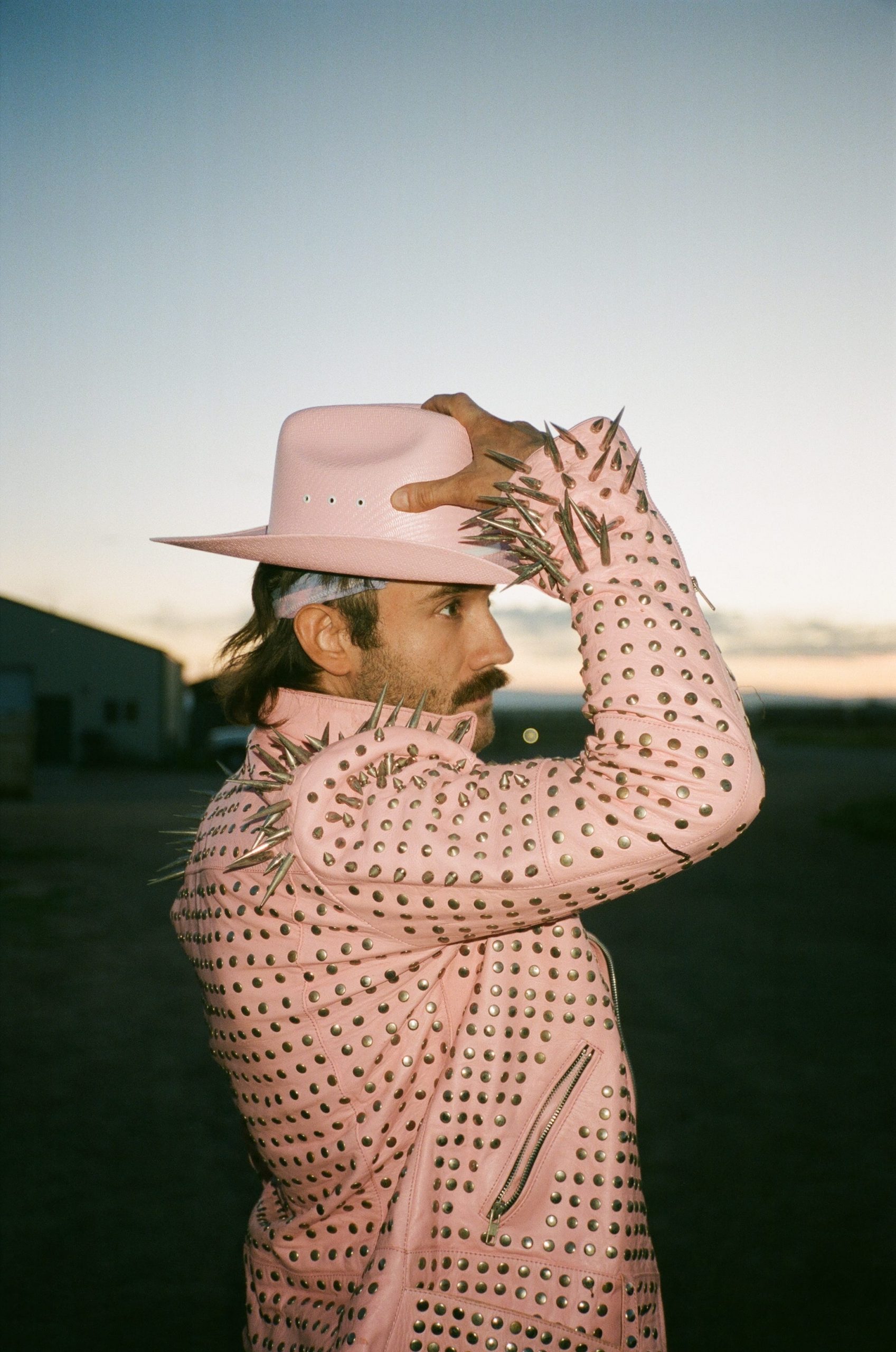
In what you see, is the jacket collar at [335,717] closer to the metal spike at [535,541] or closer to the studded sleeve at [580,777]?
the studded sleeve at [580,777]

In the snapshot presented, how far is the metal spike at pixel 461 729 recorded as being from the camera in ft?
6.35

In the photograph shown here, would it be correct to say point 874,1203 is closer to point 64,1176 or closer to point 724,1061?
point 724,1061

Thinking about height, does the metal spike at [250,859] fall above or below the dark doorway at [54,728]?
above

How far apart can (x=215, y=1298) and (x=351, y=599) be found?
3.77m

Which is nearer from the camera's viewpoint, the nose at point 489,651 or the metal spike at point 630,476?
the metal spike at point 630,476

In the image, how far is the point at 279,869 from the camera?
61.1 inches

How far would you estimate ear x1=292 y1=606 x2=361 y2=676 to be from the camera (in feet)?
6.37

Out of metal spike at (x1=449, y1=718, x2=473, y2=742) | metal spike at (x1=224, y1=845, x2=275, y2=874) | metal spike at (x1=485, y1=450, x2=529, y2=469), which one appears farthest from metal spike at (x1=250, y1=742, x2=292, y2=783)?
A: metal spike at (x1=485, y1=450, x2=529, y2=469)

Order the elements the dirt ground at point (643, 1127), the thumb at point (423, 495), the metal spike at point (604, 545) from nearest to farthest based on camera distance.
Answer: the metal spike at point (604, 545) < the thumb at point (423, 495) < the dirt ground at point (643, 1127)

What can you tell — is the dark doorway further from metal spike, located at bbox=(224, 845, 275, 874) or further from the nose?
metal spike, located at bbox=(224, 845, 275, 874)

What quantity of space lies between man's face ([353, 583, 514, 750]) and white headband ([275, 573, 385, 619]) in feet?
0.14

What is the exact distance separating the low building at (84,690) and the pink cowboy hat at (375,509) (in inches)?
1402

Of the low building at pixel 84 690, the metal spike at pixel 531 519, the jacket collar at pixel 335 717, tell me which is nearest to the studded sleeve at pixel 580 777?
the metal spike at pixel 531 519

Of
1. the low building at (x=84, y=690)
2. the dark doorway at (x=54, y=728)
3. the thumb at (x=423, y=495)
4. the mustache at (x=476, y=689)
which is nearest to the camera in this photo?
the thumb at (x=423, y=495)
